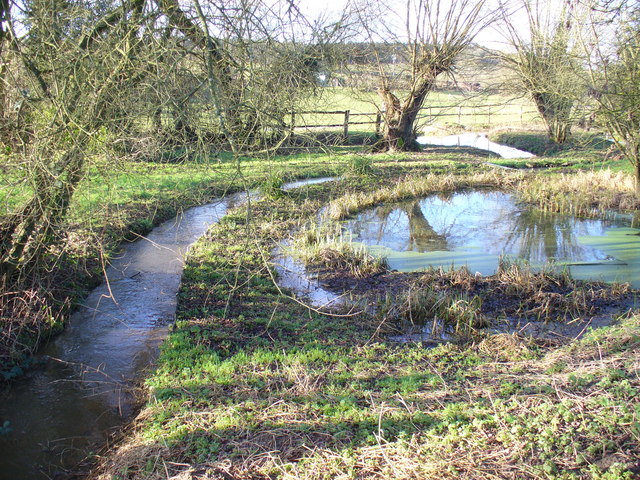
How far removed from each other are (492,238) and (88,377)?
8.11 meters

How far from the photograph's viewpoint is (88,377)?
5531mm

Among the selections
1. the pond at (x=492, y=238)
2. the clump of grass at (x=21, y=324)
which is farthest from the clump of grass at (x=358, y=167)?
the clump of grass at (x=21, y=324)

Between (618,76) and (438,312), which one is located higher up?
(618,76)

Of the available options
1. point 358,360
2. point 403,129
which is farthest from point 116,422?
point 403,129

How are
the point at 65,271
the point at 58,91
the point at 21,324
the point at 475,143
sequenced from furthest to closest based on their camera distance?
1. the point at 475,143
2. the point at 65,271
3. the point at 21,324
4. the point at 58,91

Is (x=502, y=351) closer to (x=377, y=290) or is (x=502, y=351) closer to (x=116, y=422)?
(x=377, y=290)

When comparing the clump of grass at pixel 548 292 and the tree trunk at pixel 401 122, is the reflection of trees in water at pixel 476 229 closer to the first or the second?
the clump of grass at pixel 548 292

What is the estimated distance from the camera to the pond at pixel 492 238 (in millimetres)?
9109

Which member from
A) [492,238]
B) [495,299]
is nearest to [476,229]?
[492,238]

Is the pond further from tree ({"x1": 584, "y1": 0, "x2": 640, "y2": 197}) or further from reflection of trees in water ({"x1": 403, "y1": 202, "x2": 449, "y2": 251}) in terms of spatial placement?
tree ({"x1": 584, "y1": 0, "x2": 640, "y2": 197})

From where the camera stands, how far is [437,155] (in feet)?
71.7

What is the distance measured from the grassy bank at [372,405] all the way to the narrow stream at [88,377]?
426 millimetres

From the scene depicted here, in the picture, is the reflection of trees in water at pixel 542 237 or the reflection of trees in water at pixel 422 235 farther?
the reflection of trees in water at pixel 422 235

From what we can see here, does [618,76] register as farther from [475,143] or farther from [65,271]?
[475,143]
